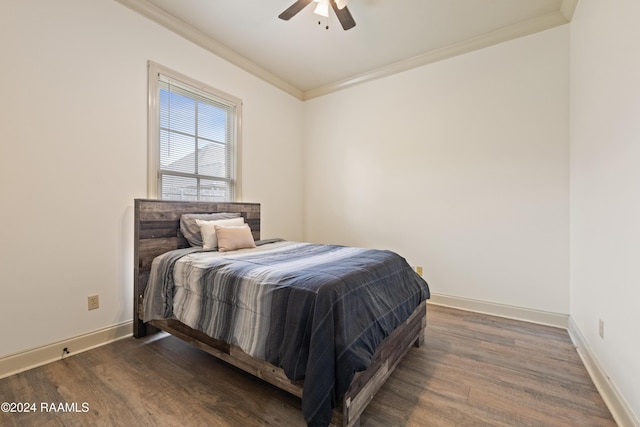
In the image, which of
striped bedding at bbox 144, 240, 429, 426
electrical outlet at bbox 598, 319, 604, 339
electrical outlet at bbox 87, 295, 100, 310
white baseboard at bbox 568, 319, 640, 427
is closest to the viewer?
striped bedding at bbox 144, 240, 429, 426

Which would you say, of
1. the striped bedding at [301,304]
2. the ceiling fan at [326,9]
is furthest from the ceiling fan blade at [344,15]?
the striped bedding at [301,304]

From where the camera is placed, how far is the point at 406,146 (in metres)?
3.50

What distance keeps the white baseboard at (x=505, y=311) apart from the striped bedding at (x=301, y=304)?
3.99 ft

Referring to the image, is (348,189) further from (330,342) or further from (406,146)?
(330,342)

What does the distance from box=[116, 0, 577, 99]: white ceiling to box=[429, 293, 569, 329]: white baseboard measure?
2782 mm

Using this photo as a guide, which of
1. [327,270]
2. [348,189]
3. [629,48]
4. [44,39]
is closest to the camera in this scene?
[629,48]

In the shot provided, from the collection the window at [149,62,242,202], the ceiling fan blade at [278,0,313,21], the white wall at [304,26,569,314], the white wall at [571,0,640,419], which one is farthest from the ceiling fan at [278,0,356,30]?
the white wall at [571,0,640,419]

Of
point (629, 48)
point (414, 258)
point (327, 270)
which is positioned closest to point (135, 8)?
point (327, 270)

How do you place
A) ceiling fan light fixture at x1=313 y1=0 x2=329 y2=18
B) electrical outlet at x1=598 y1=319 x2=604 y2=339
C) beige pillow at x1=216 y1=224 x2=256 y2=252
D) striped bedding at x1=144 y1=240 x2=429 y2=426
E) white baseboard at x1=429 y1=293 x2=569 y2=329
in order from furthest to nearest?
white baseboard at x1=429 y1=293 x2=569 y2=329
beige pillow at x1=216 y1=224 x2=256 y2=252
ceiling fan light fixture at x1=313 y1=0 x2=329 y2=18
electrical outlet at x1=598 y1=319 x2=604 y2=339
striped bedding at x1=144 y1=240 x2=429 y2=426

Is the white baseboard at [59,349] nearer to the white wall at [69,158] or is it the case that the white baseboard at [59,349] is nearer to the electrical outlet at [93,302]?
the white wall at [69,158]

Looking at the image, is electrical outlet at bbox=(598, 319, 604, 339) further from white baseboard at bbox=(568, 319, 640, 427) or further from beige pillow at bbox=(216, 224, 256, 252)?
beige pillow at bbox=(216, 224, 256, 252)

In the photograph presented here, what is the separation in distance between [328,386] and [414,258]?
2.51 meters

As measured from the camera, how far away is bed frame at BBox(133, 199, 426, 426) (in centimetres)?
136

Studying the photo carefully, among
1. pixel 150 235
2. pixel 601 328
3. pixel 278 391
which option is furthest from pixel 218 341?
pixel 601 328
